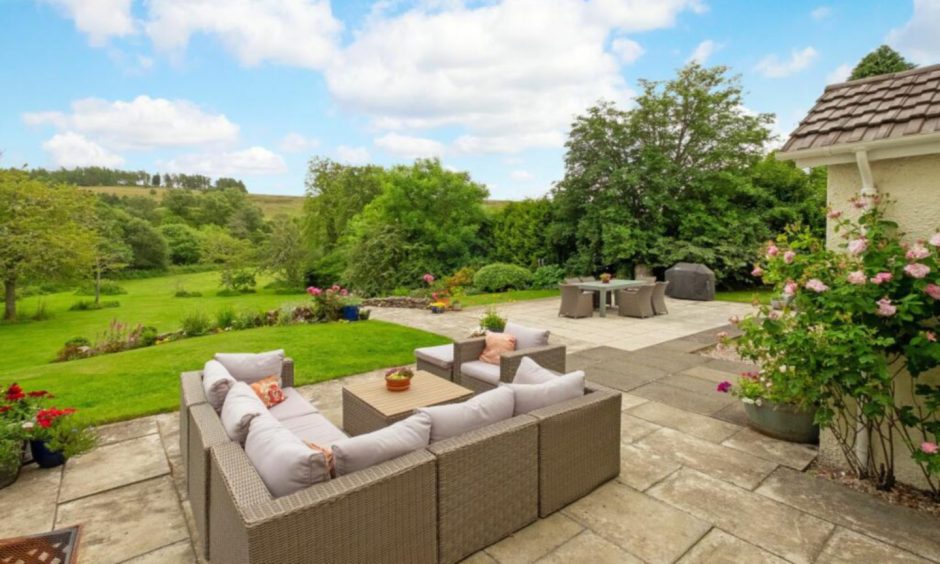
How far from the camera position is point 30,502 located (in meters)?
3.04

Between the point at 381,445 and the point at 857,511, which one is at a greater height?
the point at 381,445

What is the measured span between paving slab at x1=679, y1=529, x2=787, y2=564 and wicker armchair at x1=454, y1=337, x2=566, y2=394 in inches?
83.0

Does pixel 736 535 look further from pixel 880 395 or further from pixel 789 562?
pixel 880 395

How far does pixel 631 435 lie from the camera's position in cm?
404

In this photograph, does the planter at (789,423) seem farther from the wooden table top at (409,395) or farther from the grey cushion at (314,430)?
the grey cushion at (314,430)

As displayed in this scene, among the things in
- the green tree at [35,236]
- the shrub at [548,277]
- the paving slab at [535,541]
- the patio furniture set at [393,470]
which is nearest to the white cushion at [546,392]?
the patio furniture set at [393,470]

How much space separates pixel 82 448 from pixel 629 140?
17.6 metres

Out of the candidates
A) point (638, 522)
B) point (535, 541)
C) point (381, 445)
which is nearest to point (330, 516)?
point (381, 445)

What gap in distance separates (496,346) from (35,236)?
21.1 metres

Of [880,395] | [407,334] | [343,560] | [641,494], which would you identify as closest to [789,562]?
[641,494]

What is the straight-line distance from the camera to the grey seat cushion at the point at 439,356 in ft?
16.9

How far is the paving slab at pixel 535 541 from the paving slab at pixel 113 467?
9.25 ft

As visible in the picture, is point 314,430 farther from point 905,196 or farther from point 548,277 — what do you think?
point 548,277

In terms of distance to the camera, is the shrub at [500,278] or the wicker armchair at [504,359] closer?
the wicker armchair at [504,359]
